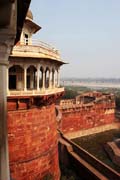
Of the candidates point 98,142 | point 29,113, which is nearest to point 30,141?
point 29,113

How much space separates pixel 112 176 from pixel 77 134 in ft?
67.4

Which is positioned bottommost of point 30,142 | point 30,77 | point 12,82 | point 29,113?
point 30,142

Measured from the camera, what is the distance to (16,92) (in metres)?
12.3

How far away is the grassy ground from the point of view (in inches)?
1164

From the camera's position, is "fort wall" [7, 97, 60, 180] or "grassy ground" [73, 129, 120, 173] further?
"grassy ground" [73, 129, 120, 173]

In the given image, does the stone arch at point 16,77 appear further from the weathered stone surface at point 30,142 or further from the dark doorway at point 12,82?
the weathered stone surface at point 30,142

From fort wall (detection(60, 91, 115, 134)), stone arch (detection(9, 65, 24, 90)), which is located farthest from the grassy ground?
stone arch (detection(9, 65, 24, 90))

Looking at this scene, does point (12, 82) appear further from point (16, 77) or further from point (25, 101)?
point (25, 101)

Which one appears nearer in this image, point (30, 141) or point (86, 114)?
point (30, 141)

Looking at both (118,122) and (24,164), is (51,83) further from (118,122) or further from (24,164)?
(118,122)

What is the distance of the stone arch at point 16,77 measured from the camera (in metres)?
13.1

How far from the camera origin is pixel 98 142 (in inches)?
1432

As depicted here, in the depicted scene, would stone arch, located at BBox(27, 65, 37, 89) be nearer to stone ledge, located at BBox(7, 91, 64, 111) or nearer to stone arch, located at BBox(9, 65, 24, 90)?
stone arch, located at BBox(9, 65, 24, 90)

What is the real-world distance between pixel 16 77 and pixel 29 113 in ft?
6.51
